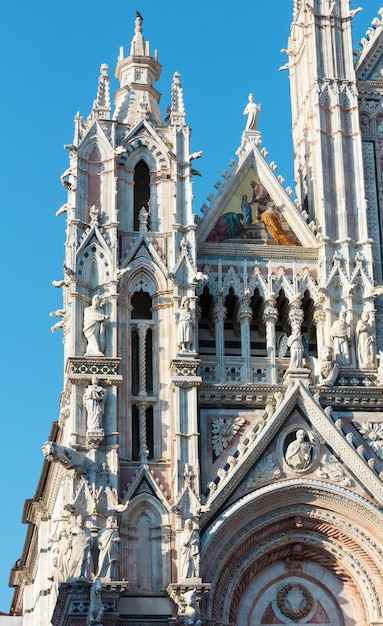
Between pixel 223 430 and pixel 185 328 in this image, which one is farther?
pixel 185 328

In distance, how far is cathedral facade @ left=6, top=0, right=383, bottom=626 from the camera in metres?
25.7

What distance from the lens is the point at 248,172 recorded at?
29891mm

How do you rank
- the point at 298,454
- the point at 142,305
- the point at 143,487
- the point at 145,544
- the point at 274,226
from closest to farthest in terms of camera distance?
the point at 145,544, the point at 143,487, the point at 298,454, the point at 142,305, the point at 274,226

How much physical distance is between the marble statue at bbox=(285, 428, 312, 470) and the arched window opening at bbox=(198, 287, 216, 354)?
2720mm

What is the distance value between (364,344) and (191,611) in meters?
6.14

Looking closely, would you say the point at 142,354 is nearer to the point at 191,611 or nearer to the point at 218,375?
the point at 218,375

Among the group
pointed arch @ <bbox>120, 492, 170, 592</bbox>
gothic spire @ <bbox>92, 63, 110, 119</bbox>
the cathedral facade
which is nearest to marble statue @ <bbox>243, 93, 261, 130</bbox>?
the cathedral facade

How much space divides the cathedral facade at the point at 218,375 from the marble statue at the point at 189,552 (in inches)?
1.4

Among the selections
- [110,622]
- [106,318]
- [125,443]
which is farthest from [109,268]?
[110,622]

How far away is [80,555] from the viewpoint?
2492cm

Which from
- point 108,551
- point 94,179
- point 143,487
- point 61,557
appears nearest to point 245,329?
point 143,487

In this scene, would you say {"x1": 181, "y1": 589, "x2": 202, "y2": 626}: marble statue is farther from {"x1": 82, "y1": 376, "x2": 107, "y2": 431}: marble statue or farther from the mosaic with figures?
the mosaic with figures

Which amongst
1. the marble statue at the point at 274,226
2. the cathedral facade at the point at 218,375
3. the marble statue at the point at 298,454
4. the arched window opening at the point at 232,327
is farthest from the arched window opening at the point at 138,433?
the marble statue at the point at 274,226

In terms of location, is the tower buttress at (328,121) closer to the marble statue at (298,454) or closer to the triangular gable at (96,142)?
the triangular gable at (96,142)
